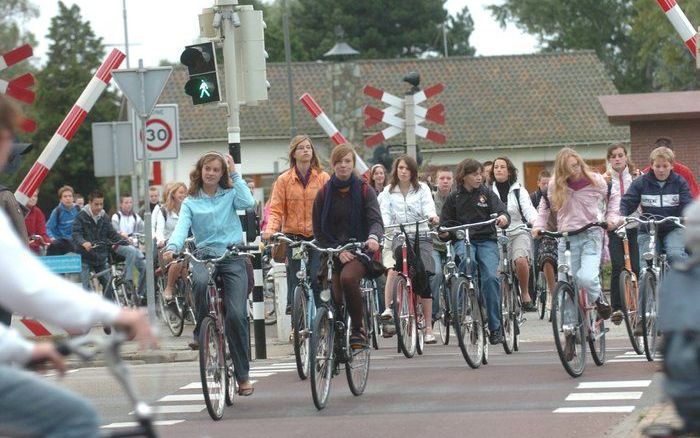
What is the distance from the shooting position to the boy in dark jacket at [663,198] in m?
13.6

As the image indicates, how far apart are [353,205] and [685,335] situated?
689 cm

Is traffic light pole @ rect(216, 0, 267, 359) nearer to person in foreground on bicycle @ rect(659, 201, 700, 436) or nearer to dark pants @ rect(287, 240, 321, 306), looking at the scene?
dark pants @ rect(287, 240, 321, 306)

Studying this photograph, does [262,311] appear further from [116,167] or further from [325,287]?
[116,167]

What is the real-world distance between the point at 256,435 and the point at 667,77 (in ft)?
224

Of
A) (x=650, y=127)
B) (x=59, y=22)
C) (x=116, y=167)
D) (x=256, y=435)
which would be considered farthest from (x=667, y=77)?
(x=256, y=435)

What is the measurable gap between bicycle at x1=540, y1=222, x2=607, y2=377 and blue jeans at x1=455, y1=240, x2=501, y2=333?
139 cm

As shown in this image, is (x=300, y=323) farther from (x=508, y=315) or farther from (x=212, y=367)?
(x=508, y=315)

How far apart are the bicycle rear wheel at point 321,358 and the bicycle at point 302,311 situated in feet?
0.31

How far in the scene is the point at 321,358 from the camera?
11.0 metres

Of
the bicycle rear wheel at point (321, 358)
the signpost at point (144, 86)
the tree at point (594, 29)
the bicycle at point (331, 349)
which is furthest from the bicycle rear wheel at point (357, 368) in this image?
the tree at point (594, 29)

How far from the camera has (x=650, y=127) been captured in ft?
88.5

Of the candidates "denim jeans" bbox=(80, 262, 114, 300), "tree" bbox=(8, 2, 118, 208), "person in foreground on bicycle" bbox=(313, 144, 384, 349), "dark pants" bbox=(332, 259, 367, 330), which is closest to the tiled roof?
"tree" bbox=(8, 2, 118, 208)

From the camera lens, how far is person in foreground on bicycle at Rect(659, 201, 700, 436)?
5137mm

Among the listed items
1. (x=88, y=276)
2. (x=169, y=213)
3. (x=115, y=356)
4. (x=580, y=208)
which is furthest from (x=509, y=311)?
(x=115, y=356)
